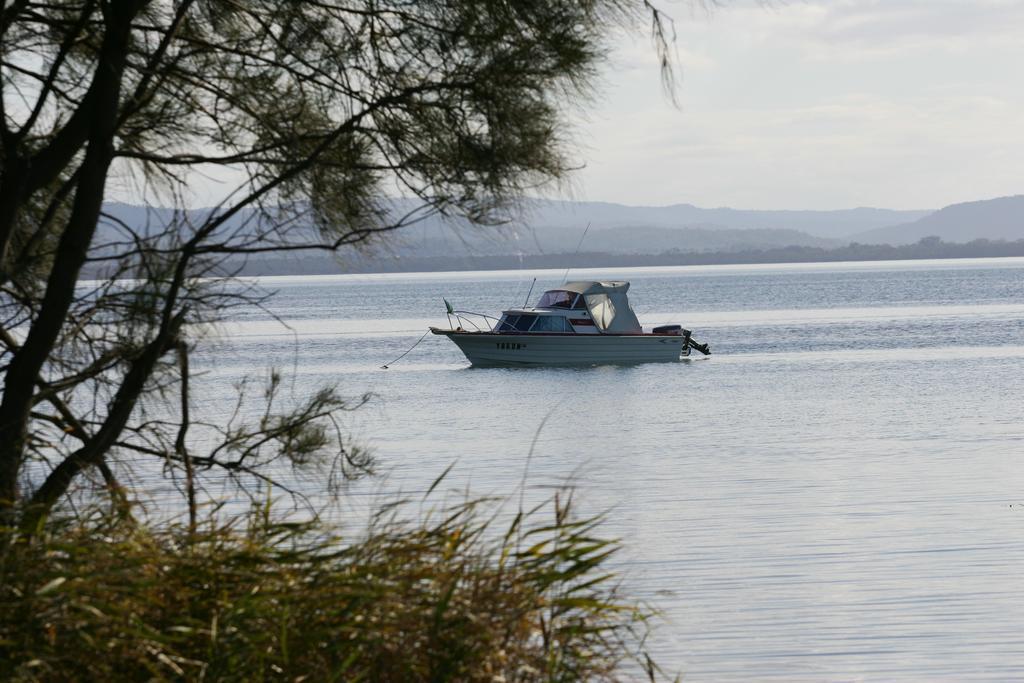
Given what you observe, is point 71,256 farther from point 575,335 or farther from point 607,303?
point 607,303

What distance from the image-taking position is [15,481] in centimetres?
450

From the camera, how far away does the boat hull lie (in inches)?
1356

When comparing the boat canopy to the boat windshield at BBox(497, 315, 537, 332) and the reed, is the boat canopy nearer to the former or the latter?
the boat windshield at BBox(497, 315, 537, 332)

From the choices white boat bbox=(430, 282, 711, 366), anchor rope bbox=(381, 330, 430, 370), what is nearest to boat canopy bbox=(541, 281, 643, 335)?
white boat bbox=(430, 282, 711, 366)

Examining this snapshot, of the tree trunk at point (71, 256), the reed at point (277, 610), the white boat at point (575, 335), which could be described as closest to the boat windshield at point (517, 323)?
the white boat at point (575, 335)

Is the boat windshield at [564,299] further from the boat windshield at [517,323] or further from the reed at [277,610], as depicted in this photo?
the reed at [277,610]

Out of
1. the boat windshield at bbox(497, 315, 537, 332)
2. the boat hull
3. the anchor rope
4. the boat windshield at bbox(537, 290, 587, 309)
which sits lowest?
the anchor rope

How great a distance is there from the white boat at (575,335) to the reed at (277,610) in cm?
2994

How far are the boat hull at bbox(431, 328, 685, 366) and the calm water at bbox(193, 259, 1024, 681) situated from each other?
1.65 ft

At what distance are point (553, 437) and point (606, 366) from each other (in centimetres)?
1426

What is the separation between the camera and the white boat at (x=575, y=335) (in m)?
34.4

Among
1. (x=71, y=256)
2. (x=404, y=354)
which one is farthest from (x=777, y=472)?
(x=404, y=354)

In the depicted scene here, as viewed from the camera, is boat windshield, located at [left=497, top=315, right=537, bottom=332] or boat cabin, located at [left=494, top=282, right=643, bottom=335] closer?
boat cabin, located at [left=494, top=282, right=643, bottom=335]

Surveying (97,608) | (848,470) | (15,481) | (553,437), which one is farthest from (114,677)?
(553,437)
